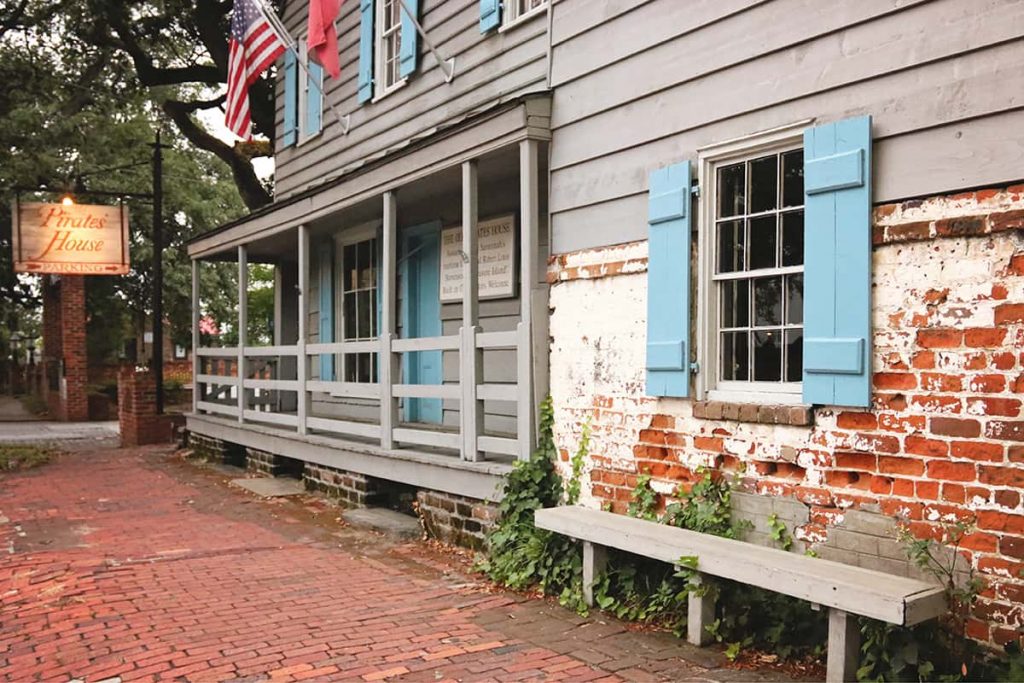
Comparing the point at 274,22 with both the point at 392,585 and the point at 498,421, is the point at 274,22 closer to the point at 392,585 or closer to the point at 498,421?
the point at 498,421

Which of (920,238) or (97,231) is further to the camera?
(97,231)

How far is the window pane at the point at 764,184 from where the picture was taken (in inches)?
181

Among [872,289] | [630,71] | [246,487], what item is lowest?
[246,487]

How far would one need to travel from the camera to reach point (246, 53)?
34.9 ft

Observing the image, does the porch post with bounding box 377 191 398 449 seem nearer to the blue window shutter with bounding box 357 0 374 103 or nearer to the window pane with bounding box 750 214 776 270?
the blue window shutter with bounding box 357 0 374 103

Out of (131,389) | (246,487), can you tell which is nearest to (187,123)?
(131,389)

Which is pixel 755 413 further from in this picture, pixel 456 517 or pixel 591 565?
pixel 456 517

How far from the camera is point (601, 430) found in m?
5.58

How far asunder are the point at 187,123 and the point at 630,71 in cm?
1504

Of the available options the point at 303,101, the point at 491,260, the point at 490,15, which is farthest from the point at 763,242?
the point at 303,101

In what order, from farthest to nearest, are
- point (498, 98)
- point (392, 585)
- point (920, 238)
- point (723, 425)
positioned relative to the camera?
point (498, 98)
point (392, 585)
point (723, 425)
point (920, 238)

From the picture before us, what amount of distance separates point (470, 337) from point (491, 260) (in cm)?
194

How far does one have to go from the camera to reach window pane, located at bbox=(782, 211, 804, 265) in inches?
176

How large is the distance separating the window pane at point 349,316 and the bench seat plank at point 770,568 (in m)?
6.81
